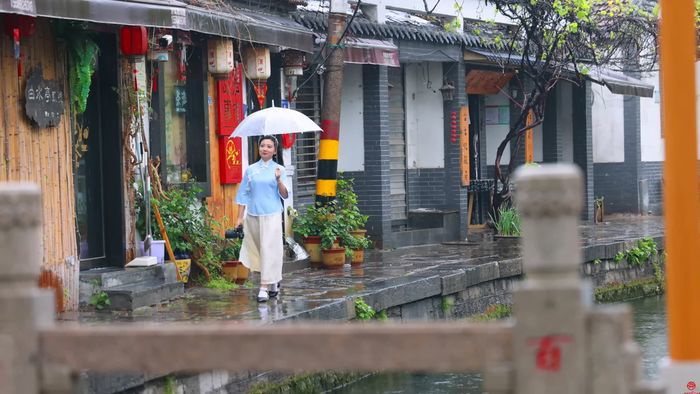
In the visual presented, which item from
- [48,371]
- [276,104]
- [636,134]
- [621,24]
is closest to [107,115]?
[276,104]

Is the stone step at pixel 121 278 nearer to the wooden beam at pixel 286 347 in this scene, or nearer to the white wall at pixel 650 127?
the wooden beam at pixel 286 347

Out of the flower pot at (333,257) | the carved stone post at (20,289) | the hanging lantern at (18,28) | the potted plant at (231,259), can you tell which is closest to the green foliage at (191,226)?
the potted plant at (231,259)

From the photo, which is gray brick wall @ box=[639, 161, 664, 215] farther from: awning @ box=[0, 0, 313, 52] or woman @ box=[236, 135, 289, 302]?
woman @ box=[236, 135, 289, 302]

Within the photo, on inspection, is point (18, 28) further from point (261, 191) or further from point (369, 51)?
point (369, 51)

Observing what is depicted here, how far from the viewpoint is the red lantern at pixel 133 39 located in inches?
447

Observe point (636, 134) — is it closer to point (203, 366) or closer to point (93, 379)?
point (93, 379)

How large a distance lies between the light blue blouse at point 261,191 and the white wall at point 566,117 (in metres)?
12.5

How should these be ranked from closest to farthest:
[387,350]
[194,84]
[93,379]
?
[387,350] → [93,379] → [194,84]

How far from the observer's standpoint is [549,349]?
4.14 metres

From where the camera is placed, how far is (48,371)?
4371 mm

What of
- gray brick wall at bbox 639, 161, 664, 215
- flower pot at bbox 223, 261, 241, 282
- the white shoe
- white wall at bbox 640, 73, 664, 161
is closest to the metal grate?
flower pot at bbox 223, 261, 241, 282

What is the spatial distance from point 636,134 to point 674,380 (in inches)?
831

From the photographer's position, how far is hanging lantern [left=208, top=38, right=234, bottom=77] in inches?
523

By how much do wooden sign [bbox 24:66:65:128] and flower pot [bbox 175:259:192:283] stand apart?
2.07 m
